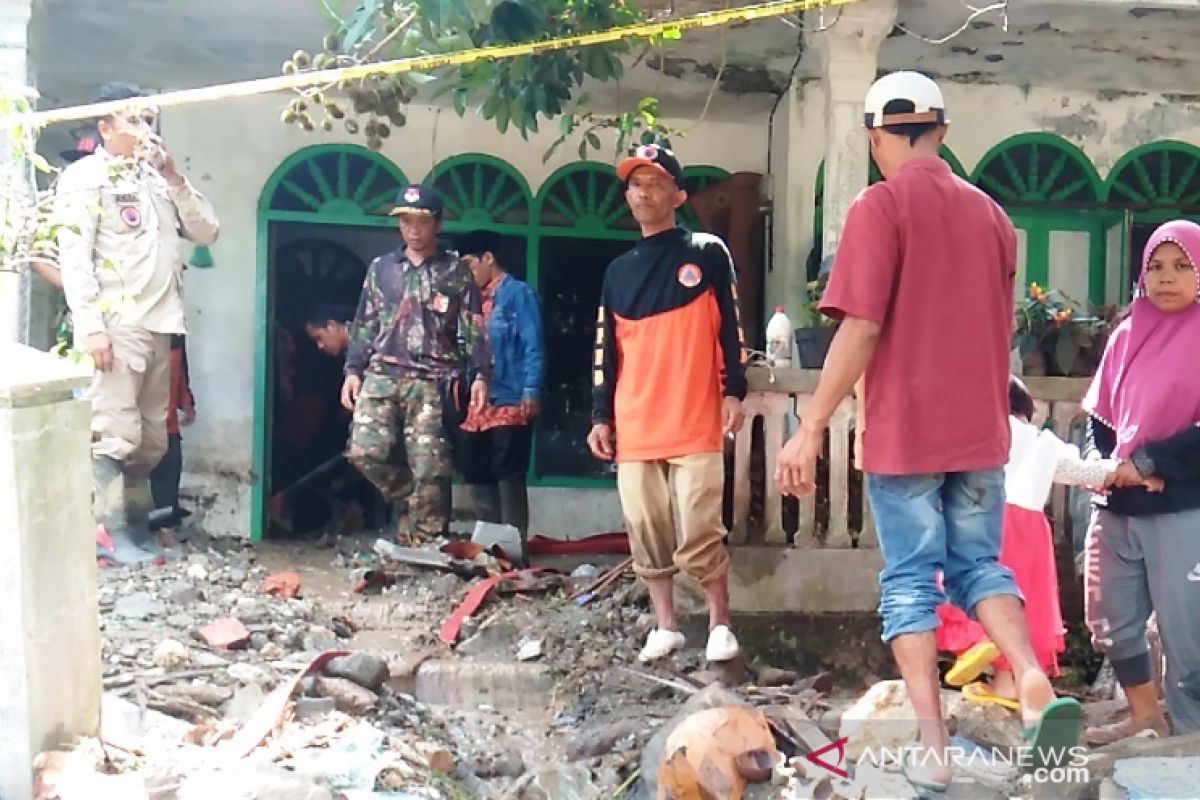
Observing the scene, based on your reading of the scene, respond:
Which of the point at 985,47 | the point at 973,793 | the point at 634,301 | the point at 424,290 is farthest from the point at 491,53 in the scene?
the point at 985,47

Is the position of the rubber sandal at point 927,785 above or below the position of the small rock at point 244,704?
above

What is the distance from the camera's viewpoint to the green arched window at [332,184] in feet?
25.4

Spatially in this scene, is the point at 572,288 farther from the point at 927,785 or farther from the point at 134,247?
the point at 927,785

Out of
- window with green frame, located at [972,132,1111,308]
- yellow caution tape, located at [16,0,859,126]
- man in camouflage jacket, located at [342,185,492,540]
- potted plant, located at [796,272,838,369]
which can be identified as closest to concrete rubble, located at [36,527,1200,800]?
man in camouflage jacket, located at [342,185,492,540]

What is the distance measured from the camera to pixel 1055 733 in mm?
2471

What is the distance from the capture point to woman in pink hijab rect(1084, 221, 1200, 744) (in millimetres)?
3373

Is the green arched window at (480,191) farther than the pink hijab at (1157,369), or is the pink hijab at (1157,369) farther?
the green arched window at (480,191)

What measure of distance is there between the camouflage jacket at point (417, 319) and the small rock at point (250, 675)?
7.76 feet

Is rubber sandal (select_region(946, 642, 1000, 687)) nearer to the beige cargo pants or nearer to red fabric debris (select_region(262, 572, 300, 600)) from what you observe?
red fabric debris (select_region(262, 572, 300, 600))

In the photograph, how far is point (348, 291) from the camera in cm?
841

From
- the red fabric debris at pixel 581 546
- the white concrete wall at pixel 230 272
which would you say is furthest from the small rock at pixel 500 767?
the white concrete wall at pixel 230 272

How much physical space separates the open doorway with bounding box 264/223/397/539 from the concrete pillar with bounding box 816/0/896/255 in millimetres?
3408

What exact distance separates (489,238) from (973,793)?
5.03 metres

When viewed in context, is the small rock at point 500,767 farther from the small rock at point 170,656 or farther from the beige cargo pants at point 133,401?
the beige cargo pants at point 133,401
